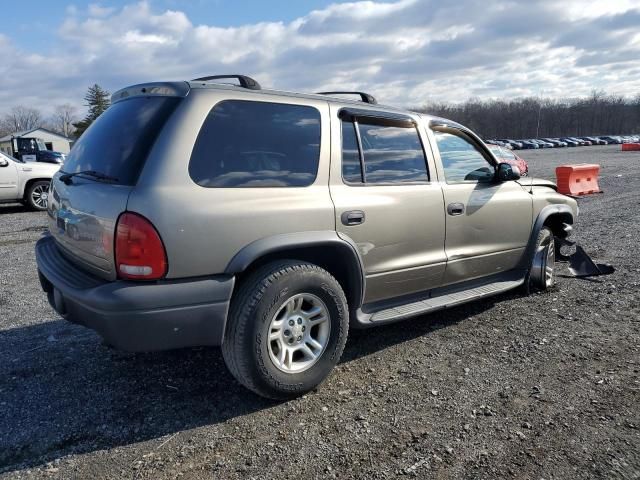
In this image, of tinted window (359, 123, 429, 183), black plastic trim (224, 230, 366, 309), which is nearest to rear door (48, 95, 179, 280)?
black plastic trim (224, 230, 366, 309)

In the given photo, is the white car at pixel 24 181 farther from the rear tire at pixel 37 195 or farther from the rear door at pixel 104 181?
the rear door at pixel 104 181

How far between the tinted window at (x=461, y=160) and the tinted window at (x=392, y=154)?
271 mm

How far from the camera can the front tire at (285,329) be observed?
2.83m

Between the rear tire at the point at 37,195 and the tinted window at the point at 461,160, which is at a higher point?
the tinted window at the point at 461,160

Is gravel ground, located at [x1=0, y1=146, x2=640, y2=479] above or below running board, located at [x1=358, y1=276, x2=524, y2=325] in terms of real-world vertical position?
below

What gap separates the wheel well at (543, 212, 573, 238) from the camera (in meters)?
5.19

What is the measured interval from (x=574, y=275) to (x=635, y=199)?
8.37 metres

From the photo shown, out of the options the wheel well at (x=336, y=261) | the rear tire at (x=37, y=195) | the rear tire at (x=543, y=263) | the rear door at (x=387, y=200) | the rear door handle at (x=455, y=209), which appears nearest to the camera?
the wheel well at (x=336, y=261)

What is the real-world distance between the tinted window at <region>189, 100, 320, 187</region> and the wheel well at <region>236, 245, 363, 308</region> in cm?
42

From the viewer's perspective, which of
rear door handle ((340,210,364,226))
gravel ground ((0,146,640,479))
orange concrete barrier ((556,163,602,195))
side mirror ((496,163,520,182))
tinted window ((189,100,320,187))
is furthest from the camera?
orange concrete barrier ((556,163,602,195))

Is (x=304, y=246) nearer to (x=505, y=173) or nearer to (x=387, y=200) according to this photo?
A: (x=387, y=200)

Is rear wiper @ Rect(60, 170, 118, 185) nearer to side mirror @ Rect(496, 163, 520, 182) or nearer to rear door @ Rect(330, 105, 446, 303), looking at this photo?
rear door @ Rect(330, 105, 446, 303)

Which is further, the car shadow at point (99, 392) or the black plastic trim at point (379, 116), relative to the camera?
the black plastic trim at point (379, 116)

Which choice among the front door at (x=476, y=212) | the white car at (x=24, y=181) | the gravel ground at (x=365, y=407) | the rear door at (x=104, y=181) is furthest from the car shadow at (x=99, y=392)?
the white car at (x=24, y=181)
